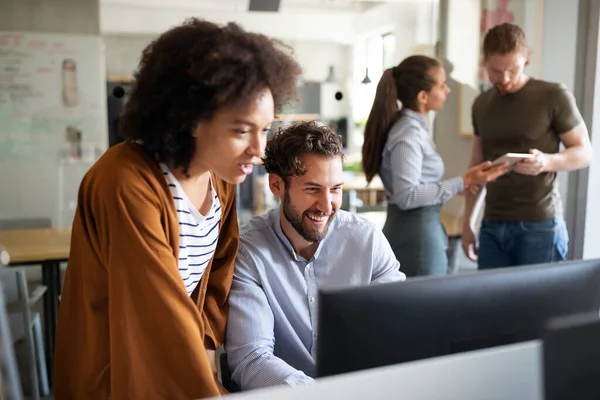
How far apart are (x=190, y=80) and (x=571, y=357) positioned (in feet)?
2.30

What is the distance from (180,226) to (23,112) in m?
2.27

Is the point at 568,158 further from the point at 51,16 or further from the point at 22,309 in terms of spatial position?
the point at 51,16

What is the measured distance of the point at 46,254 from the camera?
8.14 feet

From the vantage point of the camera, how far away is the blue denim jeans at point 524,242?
6.97 feet

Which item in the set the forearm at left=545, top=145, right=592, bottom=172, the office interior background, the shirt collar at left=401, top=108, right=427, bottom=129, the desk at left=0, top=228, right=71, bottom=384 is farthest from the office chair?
the forearm at left=545, top=145, right=592, bottom=172

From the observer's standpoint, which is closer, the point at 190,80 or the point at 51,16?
the point at 190,80

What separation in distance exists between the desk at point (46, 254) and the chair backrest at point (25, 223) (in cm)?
5

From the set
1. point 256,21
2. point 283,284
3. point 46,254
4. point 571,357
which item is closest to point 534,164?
point 283,284

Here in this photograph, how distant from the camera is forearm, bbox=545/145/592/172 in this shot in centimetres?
205

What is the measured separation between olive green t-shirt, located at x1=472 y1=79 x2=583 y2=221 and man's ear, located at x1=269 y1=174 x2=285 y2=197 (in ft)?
3.76

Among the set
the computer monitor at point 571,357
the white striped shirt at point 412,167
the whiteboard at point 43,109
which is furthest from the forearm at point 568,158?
the whiteboard at point 43,109

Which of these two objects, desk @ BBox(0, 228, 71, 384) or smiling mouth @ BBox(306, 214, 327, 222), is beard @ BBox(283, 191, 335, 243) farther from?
desk @ BBox(0, 228, 71, 384)

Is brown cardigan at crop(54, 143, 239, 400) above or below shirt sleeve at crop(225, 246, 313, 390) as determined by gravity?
above

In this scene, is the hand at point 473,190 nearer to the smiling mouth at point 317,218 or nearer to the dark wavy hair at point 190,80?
the smiling mouth at point 317,218
